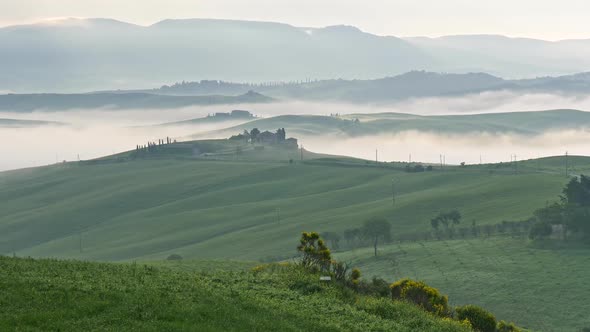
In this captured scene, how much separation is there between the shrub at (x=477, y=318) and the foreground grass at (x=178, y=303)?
5874mm

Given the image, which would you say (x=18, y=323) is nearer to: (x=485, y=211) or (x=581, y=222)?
(x=581, y=222)

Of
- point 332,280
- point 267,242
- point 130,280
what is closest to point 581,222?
point 267,242

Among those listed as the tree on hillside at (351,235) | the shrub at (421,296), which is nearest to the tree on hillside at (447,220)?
the tree on hillside at (351,235)

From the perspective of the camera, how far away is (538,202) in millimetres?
189625

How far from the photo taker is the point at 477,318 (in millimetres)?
53938

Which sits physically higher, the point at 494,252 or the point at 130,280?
the point at 130,280

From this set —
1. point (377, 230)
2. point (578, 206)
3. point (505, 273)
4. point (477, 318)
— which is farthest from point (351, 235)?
point (477, 318)

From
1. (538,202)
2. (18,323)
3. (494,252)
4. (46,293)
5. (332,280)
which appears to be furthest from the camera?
(538,202)

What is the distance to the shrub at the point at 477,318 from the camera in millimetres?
53469

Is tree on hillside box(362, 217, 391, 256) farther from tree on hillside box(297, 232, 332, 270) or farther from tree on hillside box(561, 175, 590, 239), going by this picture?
tree on hillside box(297, 232, 332, 270)

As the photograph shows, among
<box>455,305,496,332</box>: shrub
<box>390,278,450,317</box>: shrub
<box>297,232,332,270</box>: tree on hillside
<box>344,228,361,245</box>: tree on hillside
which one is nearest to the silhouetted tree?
<box>344,228,361,245</box>: tree on hillside

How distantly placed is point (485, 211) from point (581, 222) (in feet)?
153

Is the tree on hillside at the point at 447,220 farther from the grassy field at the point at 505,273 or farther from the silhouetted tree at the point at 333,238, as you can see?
the grassy field at the point at 505,273

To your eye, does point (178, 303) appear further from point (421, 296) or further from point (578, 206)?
point (578, 206)
